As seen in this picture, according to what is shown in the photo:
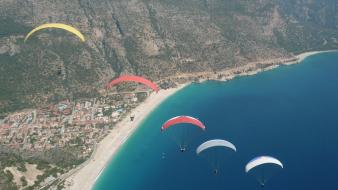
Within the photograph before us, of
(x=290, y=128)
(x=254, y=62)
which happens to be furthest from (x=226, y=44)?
(x=290, y=128)

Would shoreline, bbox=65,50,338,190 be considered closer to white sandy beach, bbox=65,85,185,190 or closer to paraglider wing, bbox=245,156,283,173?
white sandy beach, bbox=65,85,185,190

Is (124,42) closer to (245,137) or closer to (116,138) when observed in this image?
(116,138)

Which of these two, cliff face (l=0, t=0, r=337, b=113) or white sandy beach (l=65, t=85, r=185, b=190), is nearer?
white sandy beach (l=65, t=85, r=185, b=190)

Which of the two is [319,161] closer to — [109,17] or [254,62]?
[254,62]

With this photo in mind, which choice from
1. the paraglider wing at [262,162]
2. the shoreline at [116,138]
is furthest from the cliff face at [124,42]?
the paraglider wing at [262,162]

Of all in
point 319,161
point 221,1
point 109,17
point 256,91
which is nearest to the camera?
point 319,161

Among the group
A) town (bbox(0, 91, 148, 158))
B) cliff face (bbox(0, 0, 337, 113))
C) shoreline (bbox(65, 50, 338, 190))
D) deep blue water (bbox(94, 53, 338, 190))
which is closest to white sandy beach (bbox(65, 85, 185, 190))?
shoreline (bbox(65, 50, 338, 190))
